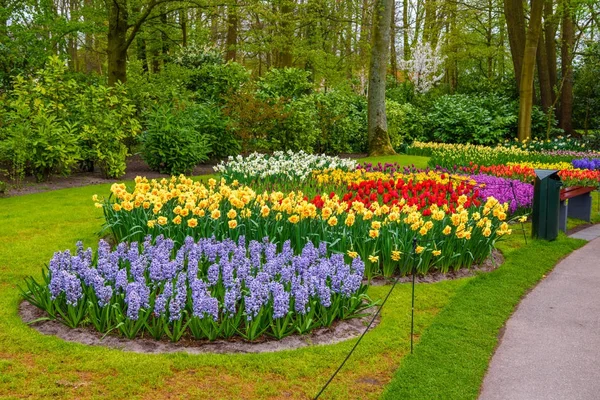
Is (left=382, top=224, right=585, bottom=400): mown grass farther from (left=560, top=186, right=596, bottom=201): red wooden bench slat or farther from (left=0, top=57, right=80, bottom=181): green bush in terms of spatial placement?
(left=0, top=57, right=80, bottom=181): green bush

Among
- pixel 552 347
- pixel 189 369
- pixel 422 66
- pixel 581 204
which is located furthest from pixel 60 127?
pixel 422 66

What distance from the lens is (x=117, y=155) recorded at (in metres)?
11.4

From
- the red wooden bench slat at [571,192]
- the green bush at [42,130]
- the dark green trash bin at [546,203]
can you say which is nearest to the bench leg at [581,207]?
the red wooden bench slat at [571,192]

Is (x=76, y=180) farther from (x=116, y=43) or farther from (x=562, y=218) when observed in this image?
(x=562, y=218)

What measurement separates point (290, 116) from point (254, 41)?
34.4 ft

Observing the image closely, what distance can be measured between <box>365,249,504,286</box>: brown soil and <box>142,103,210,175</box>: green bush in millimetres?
7046

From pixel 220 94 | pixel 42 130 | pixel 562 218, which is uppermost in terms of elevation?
pixel 220 94

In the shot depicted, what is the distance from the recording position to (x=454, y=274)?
5.89 m

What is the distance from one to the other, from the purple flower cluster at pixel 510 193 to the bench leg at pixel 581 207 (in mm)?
991

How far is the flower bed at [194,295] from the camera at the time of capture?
3.92 metres

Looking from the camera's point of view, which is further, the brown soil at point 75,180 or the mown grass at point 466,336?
the brown soil at point 75,180

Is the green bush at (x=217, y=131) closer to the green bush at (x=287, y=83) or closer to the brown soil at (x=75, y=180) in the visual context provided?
the brown soil at (x=75, y=180)

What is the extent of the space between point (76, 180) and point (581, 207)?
906 cm

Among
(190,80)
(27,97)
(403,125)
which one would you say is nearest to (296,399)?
(27,97)
